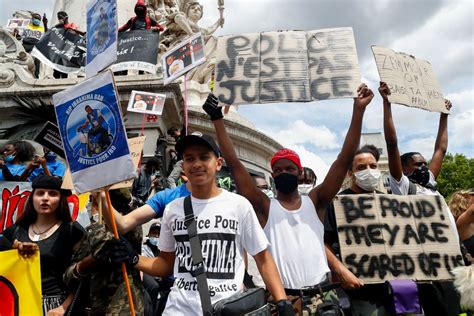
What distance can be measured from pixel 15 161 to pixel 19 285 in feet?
14.2

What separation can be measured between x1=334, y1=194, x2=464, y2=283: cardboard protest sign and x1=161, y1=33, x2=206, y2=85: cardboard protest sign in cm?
428

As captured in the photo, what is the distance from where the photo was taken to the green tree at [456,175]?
42812 millimetres

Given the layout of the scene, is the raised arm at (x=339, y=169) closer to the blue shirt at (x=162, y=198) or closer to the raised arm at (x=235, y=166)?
the raised arm at (x=235, y=166)

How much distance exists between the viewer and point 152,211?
137 inches

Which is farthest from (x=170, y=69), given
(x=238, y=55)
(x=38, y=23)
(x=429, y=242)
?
(x=38, y=23)

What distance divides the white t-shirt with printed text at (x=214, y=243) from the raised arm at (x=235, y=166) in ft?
1.79

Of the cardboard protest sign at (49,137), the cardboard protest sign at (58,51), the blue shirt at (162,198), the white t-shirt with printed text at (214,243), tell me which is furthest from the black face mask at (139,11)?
the white t-shirt with printed text at (214,243)

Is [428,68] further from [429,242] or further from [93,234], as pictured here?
[93,234]

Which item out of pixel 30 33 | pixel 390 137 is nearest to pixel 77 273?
pixel 390 137

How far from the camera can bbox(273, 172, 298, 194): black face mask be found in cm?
331

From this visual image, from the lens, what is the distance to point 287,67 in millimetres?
4270

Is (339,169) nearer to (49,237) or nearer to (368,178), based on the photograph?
(368,178)

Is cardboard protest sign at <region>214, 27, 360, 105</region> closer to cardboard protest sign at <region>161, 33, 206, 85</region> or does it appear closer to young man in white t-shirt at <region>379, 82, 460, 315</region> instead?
young man in white t-shirt at <region>379, 82, 460, 315</region>

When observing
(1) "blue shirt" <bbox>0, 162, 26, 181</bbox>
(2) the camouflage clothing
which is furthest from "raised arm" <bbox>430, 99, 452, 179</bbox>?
(1) "blue shirt" <bbox>0, 162, 26, 181</bbox>
